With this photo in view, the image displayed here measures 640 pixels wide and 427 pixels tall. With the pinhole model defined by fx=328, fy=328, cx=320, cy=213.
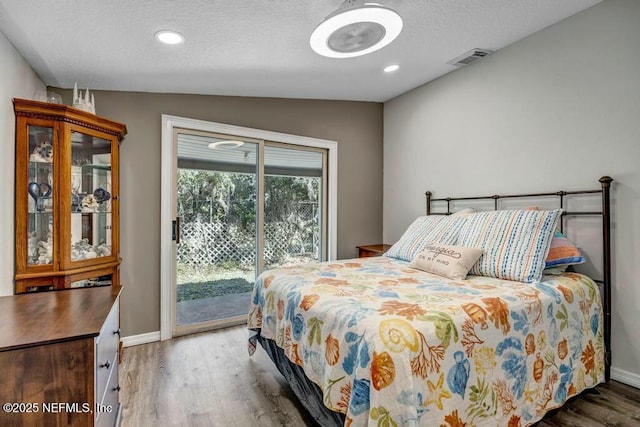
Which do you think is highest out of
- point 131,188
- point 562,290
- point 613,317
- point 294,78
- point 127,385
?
point 294,78

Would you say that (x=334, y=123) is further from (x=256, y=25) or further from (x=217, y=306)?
(x=217, y=306)

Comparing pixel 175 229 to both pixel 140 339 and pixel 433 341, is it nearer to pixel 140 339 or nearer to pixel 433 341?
pixel 140 339

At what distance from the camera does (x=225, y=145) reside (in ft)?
11.2

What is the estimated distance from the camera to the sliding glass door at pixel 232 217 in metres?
3.23

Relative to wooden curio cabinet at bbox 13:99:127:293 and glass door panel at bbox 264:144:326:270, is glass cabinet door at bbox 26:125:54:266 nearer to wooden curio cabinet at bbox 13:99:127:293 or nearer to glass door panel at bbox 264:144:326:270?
wooden curio cabinet at bbox 13:99:127:293

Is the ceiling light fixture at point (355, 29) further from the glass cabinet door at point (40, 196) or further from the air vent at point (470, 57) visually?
the glass cabinet door at point (40, 196)

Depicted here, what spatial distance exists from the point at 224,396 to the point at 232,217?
180 centimetres

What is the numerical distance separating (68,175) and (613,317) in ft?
12.7

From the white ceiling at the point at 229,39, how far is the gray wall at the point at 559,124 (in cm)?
21

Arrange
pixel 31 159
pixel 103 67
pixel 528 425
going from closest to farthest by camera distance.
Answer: pixel 528 425, pixel 31 159, pixel 103 67

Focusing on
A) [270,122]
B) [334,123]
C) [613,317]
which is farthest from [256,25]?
[613,317]

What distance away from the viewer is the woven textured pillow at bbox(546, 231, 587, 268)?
218 centimetres

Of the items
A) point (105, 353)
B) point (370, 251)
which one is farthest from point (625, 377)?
point (105, 353)

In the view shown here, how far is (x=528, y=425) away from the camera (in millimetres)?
1682
